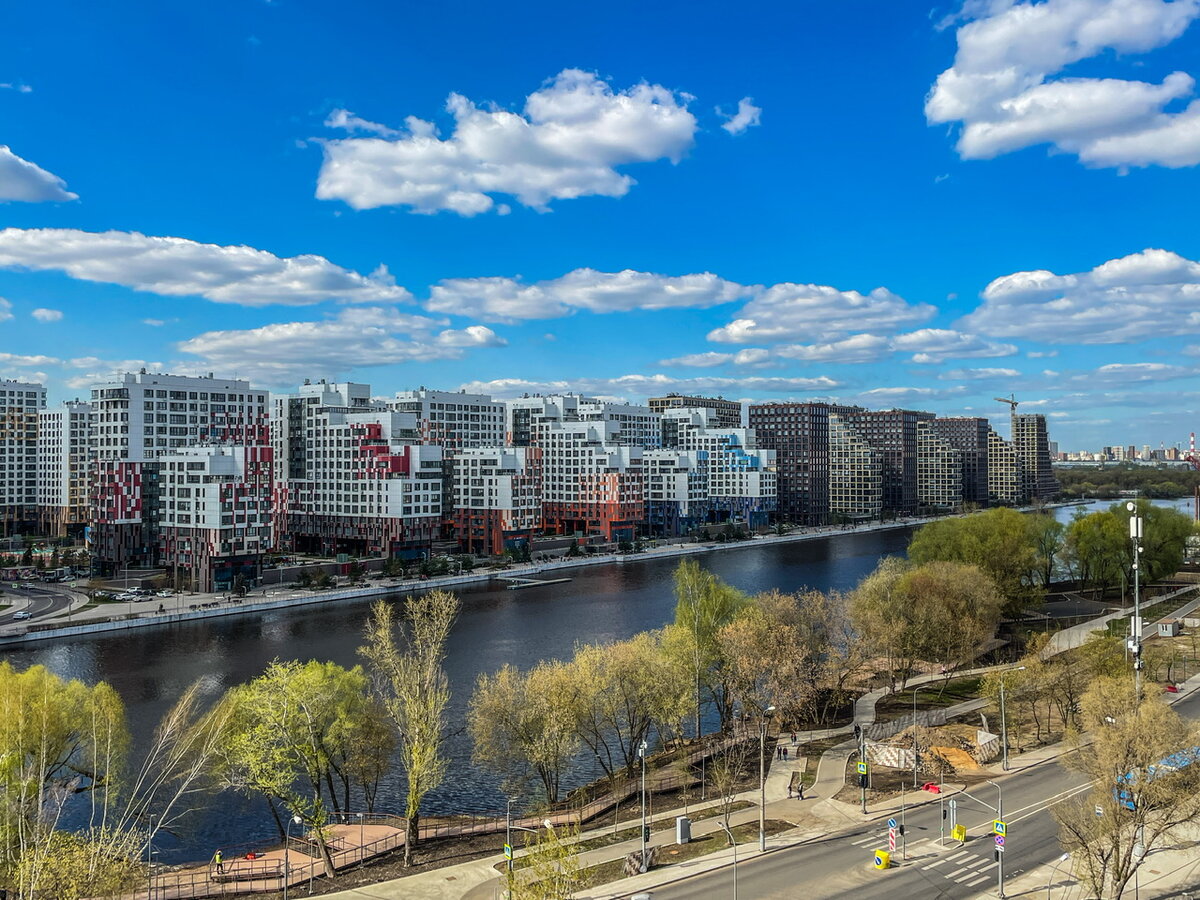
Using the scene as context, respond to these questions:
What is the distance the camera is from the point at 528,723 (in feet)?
90.0

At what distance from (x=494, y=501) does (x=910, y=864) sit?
78339mm

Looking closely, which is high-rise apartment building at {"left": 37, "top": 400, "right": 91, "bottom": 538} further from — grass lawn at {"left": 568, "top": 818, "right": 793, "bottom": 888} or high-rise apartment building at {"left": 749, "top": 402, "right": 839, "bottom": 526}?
high-rise apartment building at {"left": 749, "top": 402, "right": 839, "bottom": 526}

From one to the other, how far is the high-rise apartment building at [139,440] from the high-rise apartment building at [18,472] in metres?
32.0

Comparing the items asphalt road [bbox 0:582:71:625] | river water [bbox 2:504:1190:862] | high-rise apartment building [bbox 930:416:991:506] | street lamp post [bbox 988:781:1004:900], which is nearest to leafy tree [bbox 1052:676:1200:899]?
street lamp post [bbox 988:781:1004:900]

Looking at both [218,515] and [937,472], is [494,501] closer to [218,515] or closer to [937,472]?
[218,515]

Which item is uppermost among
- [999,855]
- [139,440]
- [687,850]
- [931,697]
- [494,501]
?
[139,440]

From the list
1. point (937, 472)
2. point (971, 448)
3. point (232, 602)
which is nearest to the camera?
point (232, 602)

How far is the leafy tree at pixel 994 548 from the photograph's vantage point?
56381 millimetres

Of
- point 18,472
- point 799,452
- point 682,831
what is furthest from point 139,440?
point 799,452

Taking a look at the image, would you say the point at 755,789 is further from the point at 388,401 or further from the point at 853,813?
the point at 388,401

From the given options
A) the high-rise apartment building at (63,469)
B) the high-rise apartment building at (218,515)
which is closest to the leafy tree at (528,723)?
the high-rise apartment building at (218,515)

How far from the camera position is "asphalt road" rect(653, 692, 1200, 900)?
771 inches

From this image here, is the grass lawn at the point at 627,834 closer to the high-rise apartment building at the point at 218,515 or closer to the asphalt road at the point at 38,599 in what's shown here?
the asphalt road at the point at 38,599

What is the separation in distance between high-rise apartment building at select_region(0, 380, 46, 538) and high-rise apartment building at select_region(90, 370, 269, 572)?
105 ft
